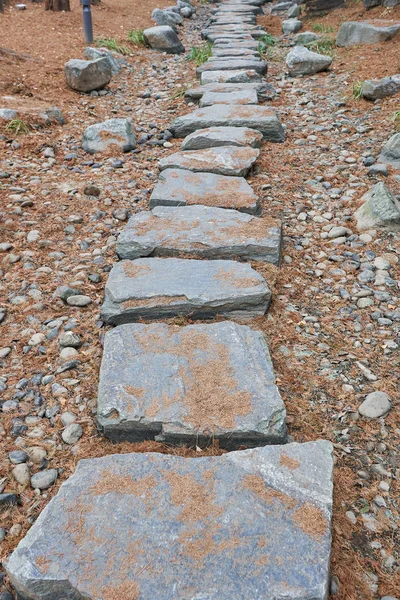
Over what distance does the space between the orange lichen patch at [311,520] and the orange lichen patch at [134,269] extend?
146 centimetres

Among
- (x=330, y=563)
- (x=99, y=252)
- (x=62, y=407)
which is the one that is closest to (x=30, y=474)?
(x=62, y=407)

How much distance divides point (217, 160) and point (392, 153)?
1.33m

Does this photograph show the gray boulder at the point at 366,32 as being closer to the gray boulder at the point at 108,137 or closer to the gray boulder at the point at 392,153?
the gray boulder at the point at 392,153

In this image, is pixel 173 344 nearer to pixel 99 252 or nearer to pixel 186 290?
pixel 186 290

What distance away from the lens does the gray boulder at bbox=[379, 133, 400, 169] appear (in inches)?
146

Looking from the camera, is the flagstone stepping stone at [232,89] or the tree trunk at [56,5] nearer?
the flagstone stepping stone at [232,89]

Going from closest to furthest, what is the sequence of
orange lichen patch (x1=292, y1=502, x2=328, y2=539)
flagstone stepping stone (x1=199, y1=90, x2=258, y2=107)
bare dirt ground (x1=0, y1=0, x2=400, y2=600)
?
orange lichen patch (x1=292, y1=502, x2=328, y2=539), bare dirt ground (x1=0, y1=0, x2=400, y2=600), flagstone stepping stone (x1=199, y1=90, x2=258, y2=107)

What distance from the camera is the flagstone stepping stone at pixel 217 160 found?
366 cm

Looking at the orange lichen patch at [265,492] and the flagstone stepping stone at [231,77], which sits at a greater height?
the flagstone stepping stone at [231,77]

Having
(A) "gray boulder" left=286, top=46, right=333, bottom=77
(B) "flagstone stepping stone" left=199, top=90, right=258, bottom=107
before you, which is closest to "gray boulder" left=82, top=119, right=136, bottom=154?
(B) "flagstone stepping stone" left=199, top=90, right=258, bottom=107

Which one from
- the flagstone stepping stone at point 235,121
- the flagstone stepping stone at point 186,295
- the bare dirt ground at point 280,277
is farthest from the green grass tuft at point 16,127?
the flagstone stepping stone at point 186,295

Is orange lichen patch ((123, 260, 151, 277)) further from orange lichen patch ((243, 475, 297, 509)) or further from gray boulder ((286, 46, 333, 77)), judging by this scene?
gray boulder ((286, 46, 333, 77))

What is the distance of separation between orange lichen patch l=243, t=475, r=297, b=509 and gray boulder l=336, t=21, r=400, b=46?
6.53 metres

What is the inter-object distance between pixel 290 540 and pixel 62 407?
3.40 ft
